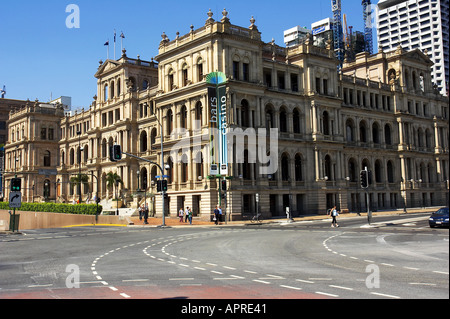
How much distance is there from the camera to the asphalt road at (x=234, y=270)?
35.0 feet

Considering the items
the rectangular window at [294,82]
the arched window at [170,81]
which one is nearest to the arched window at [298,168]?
the rectangular window at [294,82]

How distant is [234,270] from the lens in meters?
14.8

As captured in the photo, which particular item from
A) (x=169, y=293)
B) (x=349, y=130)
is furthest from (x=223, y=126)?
(x=169, y=293)

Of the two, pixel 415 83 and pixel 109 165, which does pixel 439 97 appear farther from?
pixel 109 165

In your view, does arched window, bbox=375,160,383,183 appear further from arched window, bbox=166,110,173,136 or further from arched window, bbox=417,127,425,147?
arched window, bbox=166,110,173,136

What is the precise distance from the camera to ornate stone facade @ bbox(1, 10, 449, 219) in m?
52.8

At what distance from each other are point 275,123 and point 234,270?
4318 cm

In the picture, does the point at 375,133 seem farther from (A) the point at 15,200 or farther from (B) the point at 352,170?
(A) the point at 15,200

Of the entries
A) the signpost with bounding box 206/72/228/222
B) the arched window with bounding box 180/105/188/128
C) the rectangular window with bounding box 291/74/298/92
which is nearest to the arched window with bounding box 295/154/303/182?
the rectangular window with bounding box 291/74/298/92

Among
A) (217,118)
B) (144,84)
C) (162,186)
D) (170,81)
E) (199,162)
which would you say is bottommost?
(162,186)

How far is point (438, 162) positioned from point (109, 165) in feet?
186

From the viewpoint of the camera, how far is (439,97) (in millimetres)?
83750

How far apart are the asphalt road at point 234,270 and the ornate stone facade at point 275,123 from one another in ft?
81.1

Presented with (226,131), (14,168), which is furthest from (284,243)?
(14,168)
